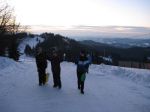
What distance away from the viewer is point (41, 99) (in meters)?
11.4

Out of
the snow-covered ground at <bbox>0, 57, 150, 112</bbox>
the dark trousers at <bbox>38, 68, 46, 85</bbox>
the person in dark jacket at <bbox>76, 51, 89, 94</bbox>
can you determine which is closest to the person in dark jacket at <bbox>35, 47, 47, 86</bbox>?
the dark trousers at <bbox>38, 68, 46, 85</bbox>

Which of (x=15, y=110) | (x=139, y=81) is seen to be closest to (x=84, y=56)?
(x=15, y=110)

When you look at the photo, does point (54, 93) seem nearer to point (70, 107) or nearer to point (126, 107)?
point (70, 107)

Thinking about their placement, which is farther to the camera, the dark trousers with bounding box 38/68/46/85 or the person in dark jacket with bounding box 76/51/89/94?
the dark trousers with bounding box 38/68/46/85

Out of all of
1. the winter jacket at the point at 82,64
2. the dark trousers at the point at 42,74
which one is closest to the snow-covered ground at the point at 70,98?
the dark trousers at the point at 42,74

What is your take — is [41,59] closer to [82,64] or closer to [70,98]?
[82,64]

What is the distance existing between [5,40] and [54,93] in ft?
103

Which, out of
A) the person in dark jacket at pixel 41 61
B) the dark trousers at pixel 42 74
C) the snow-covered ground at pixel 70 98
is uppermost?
the person in dark jacket at pixel 41 61

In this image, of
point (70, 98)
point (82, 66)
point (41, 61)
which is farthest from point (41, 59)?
point (70, 98)

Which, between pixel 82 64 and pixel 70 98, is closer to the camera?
pixel 70 98

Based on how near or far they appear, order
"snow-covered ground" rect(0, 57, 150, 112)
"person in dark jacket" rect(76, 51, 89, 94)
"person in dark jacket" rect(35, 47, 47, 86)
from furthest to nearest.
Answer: "person in dark jacket" rect(35, 47, 47, 86) < "person in dark jacket" rect(76, 51, 89, 94) < "snow-covered ground" rect(0, 57, 150, 112)

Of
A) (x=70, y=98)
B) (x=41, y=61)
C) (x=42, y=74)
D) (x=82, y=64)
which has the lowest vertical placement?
(x=70, y=98)

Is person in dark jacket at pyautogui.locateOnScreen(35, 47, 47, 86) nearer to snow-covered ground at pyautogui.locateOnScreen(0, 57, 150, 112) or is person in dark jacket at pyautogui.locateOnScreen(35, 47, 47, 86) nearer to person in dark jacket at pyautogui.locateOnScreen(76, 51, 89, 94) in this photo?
snow-covered ground at pyautogui.locateOnScreen(0, 57, 150, 112)

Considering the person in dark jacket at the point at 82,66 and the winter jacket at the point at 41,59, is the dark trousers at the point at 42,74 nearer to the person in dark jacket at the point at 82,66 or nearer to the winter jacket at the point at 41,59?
the winter jacket at the point at 41,59
